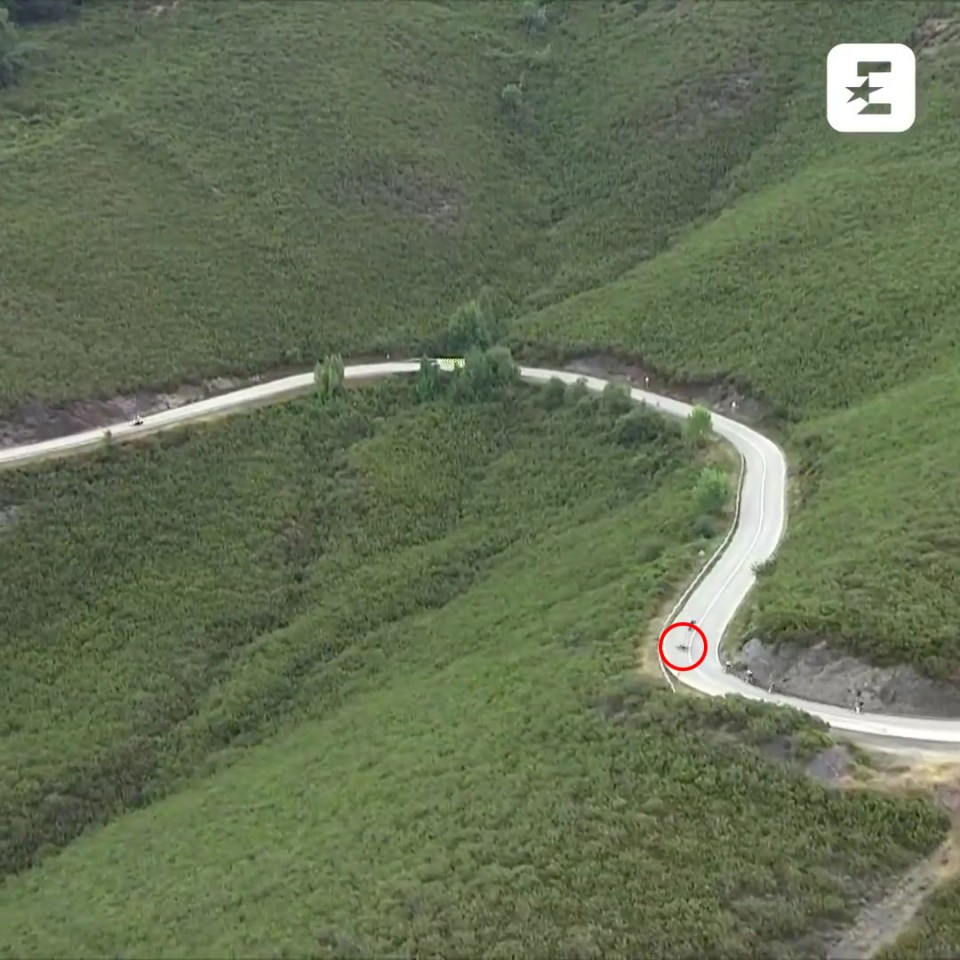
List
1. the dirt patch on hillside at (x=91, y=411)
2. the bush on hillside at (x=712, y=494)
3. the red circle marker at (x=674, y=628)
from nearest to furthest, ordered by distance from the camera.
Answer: the red circle marker at (x=674, y=628) → the bush on hillside at (x=712, y=494) → the dirt patch on hillside at (x=91, y=411)

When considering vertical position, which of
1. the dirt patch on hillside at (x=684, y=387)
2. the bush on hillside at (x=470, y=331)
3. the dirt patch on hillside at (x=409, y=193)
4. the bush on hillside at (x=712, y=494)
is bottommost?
the bush on hillside at (x=712, y=494)

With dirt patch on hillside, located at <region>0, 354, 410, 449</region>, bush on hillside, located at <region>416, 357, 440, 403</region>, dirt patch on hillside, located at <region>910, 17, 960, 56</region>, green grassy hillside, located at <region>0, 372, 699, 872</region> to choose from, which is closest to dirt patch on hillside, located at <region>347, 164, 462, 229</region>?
bush on hillside, located at <region>416, 357, 440, 403</region>

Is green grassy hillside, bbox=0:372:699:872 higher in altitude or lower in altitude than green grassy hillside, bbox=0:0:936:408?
lower

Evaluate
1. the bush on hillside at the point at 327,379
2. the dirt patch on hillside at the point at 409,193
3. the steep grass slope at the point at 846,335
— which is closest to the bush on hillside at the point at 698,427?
the steep grass slope at the point at 846,335

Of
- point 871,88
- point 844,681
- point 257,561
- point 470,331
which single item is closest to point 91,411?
point 257,561

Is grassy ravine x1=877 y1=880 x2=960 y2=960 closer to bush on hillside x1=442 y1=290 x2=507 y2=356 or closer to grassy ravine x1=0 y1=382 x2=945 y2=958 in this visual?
grassy ravine x1=0 y1=382 x2=945 y2=958

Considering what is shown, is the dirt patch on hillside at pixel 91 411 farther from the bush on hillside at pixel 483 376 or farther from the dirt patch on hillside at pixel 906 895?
the dirt patch on hillside at pixel 906 895

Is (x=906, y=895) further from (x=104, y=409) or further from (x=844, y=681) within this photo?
(x=104, y=409)
